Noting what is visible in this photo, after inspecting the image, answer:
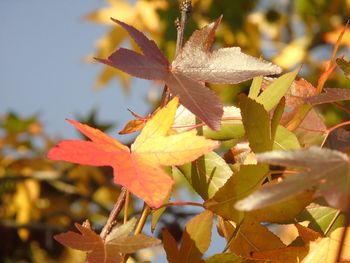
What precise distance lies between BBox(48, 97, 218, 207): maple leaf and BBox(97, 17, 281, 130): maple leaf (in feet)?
0.07

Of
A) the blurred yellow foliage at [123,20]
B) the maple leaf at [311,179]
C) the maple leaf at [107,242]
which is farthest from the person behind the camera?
the blurred yellow foliage at [123,20]

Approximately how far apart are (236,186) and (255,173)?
16mm

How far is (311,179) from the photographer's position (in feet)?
1.00

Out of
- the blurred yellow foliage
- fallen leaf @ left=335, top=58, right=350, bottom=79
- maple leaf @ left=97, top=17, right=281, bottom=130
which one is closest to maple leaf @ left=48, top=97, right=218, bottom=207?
maple leaf @ left=97, top=17, right=281, bottom=130

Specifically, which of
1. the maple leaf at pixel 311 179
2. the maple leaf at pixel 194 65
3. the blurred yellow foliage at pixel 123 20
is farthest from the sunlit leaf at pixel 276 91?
the blurred yellow foliage at pixel 123 20

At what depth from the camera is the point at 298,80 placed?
519 mm

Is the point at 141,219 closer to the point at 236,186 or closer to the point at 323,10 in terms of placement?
the point at 236,186

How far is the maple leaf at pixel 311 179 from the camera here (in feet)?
0.97

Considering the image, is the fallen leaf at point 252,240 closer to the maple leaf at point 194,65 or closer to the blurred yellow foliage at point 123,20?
the maple leaf at point 194,65

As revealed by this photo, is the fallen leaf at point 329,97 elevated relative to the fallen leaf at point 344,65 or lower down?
lower down

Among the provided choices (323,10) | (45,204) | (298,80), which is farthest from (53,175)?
(298,80)

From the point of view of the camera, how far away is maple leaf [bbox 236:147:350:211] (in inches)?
11.6

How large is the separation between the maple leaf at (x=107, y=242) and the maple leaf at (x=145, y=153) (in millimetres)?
40

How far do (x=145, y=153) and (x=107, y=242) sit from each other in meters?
0.07
